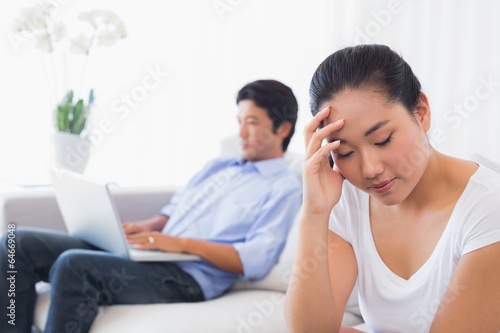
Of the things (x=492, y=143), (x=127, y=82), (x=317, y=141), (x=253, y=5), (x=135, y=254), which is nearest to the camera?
(x=317, y=141)

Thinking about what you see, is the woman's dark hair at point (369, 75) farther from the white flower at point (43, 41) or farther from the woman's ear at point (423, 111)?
the white flower at point (43, 41)

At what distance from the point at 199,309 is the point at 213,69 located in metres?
1.80

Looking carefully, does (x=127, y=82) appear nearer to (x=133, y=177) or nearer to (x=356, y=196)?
(x=133, y=177)

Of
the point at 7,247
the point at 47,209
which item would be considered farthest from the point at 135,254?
the point at 47,209

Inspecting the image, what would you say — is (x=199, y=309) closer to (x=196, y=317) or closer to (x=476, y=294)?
(x=196, y=317)

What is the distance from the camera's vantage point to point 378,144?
1159mm

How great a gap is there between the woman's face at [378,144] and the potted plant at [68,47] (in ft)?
5.82

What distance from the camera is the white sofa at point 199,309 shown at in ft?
5.79

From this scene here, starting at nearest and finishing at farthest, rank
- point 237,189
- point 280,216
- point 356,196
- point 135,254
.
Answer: point 356,196 → point 135,254 → point 280,216 → point 237,189

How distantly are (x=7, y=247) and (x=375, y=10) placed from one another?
6.77 feet

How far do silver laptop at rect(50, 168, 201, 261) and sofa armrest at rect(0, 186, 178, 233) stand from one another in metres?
0.16

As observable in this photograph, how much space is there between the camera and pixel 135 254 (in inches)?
76.0

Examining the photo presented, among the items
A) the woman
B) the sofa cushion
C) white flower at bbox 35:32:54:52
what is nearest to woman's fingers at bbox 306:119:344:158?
the woman

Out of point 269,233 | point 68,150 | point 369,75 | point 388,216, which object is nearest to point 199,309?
point 269,233
